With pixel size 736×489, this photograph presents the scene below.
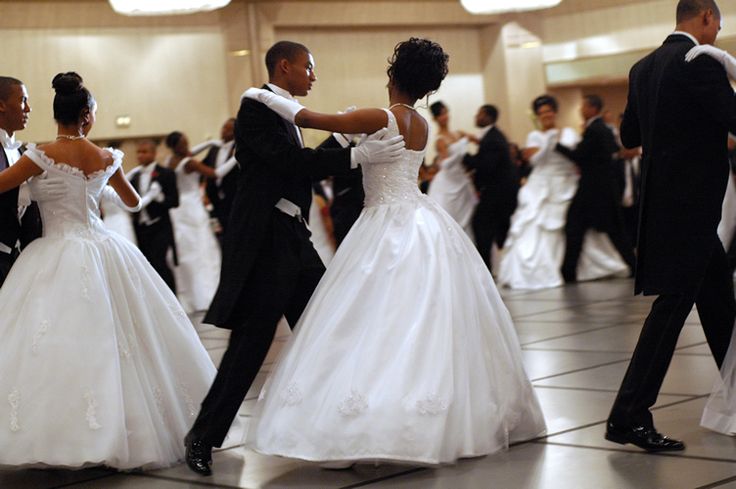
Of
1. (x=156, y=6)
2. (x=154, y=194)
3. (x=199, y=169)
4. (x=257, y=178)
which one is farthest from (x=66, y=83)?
(x=156, y=6)

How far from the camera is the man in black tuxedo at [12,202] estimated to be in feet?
14.2

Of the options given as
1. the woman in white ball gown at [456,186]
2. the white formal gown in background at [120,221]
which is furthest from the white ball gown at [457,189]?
the white formal gown in background at [120,221]

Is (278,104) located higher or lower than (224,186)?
higher

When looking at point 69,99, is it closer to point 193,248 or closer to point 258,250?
point 258,250

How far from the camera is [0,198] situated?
430 centimetres

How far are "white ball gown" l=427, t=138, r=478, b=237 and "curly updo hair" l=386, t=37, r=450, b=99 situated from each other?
6.58m

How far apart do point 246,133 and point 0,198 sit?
1.04 meters

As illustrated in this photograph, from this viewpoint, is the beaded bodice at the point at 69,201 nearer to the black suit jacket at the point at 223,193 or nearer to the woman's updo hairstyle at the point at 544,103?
the black suit jacket at the point at 223,193

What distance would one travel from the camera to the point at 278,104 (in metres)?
3.76

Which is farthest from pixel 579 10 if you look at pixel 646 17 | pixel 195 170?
pixel 195 170

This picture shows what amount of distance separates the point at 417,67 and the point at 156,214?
19.5 ft

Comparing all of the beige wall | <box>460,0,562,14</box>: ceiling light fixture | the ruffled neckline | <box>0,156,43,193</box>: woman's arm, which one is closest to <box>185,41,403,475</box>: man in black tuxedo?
the ruffled neckline

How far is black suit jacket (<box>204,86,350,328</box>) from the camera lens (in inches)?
150

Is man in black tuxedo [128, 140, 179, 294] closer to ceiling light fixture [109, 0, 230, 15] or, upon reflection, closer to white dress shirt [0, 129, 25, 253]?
ceiling light fixture [109, 0, 230, 15]
